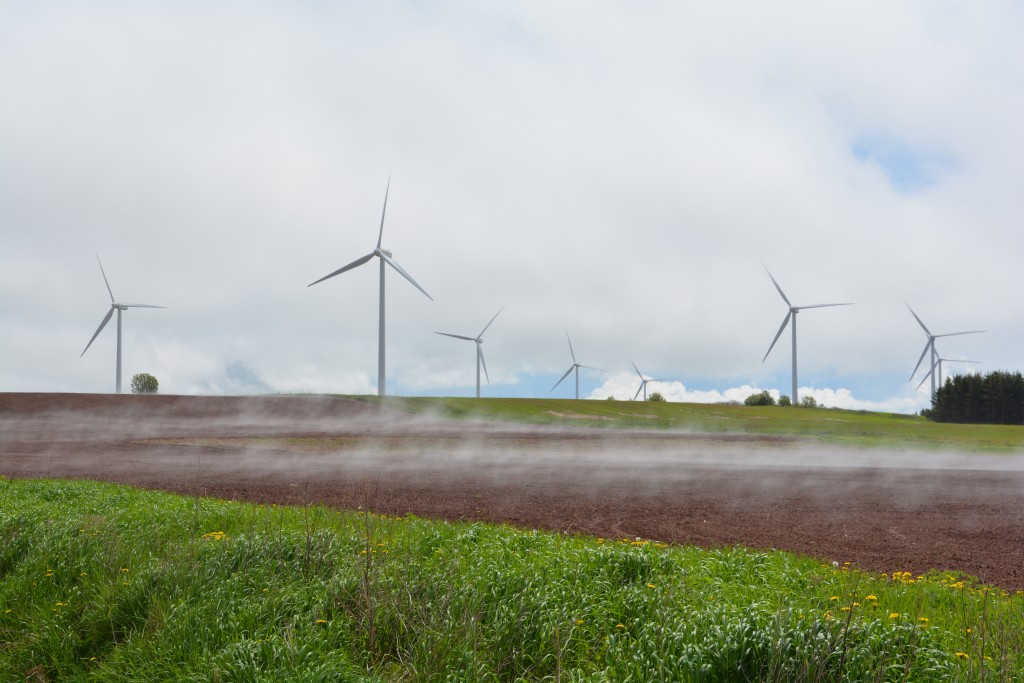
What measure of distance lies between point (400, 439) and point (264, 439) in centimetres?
646

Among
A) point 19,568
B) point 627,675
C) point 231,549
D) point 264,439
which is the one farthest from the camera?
point 264,439

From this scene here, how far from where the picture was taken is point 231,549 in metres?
9.32

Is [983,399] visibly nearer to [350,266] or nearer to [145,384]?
[350,266]

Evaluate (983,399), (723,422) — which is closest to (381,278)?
(723,422)

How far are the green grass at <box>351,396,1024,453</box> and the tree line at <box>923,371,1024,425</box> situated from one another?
2580cm

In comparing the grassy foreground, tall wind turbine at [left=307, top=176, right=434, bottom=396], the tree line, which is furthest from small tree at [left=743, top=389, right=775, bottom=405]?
the grassy foreground

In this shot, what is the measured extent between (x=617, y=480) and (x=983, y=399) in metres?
89.3

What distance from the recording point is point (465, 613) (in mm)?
7266

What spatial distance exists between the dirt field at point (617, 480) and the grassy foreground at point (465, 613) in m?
2.73

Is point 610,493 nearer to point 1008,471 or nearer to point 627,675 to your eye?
point 627,675

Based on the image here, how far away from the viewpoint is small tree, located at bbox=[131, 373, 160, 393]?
108 meters

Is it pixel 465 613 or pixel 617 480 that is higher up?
pixel 465 613

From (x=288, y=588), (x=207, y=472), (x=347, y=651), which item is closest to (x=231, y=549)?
(x=288, y=588)

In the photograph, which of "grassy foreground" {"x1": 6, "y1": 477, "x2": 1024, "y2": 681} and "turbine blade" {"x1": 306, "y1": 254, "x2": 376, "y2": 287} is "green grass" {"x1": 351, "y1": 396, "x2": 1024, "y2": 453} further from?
"grassy foreground" {"x1": 6, "y1": 477, "x2": 1024, "y2": 681}
